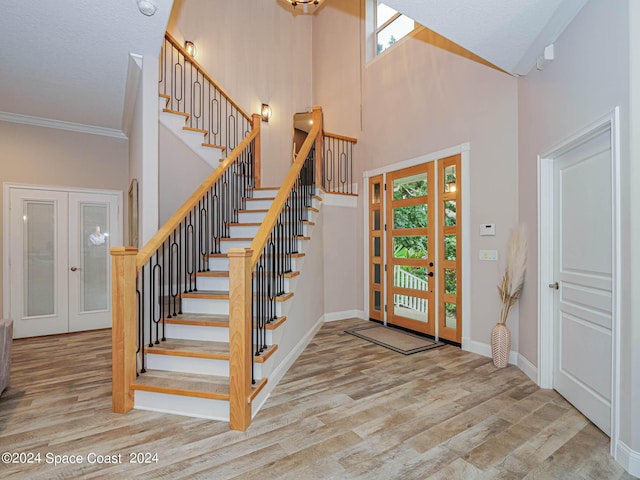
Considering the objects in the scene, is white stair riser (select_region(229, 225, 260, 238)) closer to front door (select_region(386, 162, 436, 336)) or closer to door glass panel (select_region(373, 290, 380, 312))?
front door (select_region(386, 162, 436, 336))

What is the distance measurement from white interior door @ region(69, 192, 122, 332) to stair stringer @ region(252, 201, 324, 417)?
3.06m

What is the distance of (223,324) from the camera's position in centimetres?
288

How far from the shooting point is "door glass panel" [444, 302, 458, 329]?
4091mm

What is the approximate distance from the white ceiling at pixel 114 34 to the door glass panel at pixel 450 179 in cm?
120

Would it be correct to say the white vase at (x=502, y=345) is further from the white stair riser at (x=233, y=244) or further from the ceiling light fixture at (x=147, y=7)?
the ceiling light fixture at (x=147, y=7)

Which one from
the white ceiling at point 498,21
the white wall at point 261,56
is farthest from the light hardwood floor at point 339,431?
the white wall at point 261,56

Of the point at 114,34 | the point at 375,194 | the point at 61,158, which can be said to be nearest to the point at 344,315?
the point at 375,194

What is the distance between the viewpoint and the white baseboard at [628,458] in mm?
1827

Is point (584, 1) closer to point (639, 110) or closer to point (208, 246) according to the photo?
point (639, 110)

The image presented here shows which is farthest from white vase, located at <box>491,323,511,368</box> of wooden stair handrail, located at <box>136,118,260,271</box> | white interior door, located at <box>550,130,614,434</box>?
wooden stair handrail, located at <box>136,118,260,271</box>

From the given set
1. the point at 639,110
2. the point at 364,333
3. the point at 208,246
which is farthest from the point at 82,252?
the point at 639,110

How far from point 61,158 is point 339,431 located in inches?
206

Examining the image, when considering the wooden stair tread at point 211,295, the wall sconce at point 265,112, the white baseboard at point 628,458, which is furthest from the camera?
the wall sconce at point 265,112

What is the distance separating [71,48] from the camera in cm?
290
